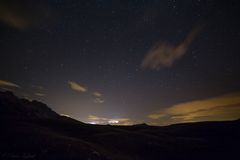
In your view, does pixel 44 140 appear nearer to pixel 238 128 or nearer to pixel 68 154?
pixel 68 154

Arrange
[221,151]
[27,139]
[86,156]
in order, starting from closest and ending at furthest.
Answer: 1. [86,156]
2. [27,139]
3. [221,151]

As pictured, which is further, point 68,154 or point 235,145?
point 235,145

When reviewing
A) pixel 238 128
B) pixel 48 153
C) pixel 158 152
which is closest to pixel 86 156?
pixel 48 153

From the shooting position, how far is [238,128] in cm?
9519

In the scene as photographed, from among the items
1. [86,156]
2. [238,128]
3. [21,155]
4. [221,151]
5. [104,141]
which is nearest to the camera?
[21,155]

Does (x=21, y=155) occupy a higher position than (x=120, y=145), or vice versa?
(x=120, y=145)

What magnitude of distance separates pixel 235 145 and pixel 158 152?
33742 millimetres

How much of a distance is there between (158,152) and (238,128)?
62.2 m

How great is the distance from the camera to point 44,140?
41719 mm

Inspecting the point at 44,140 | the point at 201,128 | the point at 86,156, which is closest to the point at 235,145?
the point at 201,128

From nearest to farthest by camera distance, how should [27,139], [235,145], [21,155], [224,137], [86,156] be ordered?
[21,155], [86,156], [27,139], [235,145], [224,137]

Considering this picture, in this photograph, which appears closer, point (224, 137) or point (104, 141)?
point (104, 141)

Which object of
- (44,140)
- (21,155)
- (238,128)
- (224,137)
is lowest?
(21,155)

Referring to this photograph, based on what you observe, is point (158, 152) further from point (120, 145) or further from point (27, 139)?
point (27, 139)
